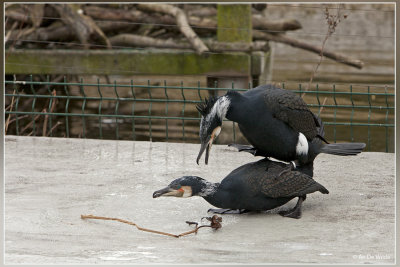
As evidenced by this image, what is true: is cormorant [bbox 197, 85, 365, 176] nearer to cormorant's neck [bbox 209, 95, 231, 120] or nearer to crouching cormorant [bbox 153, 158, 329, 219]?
cormorant's neck [bbox 209, 95, 231, 120]

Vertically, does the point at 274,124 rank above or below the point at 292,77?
above

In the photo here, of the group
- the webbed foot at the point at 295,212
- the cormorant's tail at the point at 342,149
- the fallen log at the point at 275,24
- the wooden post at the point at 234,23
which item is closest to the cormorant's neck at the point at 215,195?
the webbed foot at the point at 295,212

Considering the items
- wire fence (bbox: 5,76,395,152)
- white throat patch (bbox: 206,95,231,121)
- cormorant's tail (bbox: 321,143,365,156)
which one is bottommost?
wire fence (bbox: 5,76,395,152)

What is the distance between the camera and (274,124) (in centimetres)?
529

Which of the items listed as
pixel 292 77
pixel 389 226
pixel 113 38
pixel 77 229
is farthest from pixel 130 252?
pixel 292 77

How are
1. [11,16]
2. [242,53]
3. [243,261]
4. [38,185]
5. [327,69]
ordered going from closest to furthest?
[243,261], [38,185], [242,53], [11,16], [327,69]

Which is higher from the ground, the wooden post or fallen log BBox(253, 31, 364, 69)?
the wooden post

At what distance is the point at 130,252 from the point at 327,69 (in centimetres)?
1050

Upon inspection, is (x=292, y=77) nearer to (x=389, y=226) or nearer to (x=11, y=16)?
(x=11, y=16)

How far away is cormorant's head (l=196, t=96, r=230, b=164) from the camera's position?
5027 mm

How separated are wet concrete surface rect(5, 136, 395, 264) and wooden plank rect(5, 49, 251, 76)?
5.81 feet

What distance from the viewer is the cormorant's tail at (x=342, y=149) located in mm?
5652

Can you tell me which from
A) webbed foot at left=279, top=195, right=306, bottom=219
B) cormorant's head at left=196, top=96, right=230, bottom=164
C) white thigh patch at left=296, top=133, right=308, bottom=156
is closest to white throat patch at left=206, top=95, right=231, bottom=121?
cormorant's head at left=196, top=96, right=230, bottom=164

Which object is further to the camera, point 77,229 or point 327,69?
point 327,69
